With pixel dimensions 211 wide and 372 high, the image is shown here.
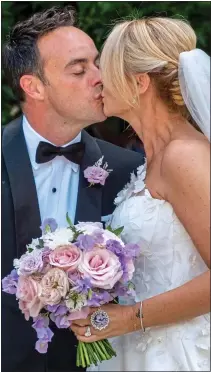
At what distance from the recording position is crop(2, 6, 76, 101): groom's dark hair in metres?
3.38

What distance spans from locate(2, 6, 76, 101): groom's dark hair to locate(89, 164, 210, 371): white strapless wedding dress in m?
0.94

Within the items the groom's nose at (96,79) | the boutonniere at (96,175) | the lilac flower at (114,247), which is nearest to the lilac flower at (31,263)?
the lilac flower at (114,247)

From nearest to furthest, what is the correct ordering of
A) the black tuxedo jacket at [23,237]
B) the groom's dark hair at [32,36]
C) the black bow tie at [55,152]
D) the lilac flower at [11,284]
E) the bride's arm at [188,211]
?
1. the bride's arm at [188,211]
2. the lilac flower at [11,284]
3. the black tuxedo jacket at [23,237]
4. the black bow tie at [55,152]
5. the groom's dark hair at [32,36]

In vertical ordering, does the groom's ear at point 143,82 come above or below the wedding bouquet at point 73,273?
above

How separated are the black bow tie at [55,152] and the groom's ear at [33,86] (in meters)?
0.27

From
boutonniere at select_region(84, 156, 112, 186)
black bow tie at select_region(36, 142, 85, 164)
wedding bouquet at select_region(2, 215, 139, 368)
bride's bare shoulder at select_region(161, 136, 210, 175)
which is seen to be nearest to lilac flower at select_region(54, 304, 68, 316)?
wedding bouquet at select_region(2, 215, 139, 368)

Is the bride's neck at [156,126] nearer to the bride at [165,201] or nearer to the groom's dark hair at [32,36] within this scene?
the bride at [165,201]

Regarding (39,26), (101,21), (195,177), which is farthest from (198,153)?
(101,21)

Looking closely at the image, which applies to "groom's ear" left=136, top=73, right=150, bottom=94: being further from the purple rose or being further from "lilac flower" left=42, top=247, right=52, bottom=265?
"lilac flower" left=42, top=247, right=52, bottom=265

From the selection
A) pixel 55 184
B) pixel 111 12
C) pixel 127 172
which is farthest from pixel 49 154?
pixel 111 12

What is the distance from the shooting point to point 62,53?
332 centimetres

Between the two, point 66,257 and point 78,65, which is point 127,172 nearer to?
point 78,65

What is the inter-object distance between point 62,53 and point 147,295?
119cm

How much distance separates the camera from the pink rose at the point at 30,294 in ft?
8.48
